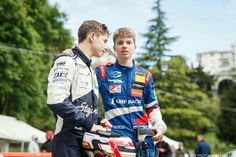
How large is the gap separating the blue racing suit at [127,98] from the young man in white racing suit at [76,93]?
0.47 m

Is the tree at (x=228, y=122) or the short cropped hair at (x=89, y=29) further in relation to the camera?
the tree at (x=228, y=122)

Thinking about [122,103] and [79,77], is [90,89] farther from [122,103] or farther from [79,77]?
[122,103]

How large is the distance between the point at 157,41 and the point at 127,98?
4173 cm

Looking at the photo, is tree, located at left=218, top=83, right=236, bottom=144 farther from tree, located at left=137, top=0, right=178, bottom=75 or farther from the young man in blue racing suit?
the young man in blue racing suit

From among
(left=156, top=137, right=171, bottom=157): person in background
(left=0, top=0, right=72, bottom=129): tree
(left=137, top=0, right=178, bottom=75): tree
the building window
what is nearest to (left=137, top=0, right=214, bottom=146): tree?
(left=137, top=0, right=178, bottom=75): tree

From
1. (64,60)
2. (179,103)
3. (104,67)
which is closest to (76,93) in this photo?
(64,60)

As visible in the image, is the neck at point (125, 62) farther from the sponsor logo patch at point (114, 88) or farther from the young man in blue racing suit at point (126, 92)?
the sponsor logo patch at point (114, 88)

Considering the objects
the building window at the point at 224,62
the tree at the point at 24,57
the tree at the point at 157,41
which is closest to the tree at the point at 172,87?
the tree at the point at 157,41

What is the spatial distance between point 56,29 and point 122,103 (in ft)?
93.8

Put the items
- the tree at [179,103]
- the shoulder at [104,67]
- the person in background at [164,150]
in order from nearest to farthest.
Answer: the shoulder at [104,67] → the person in background at [164,150] → the tree at [179,103]

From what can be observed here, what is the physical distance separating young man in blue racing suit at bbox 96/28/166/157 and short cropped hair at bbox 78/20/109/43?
0.54 meters

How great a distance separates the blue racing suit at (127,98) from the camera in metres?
3.61

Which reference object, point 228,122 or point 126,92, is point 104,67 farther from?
point 228,122

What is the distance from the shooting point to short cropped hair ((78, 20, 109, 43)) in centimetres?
317
